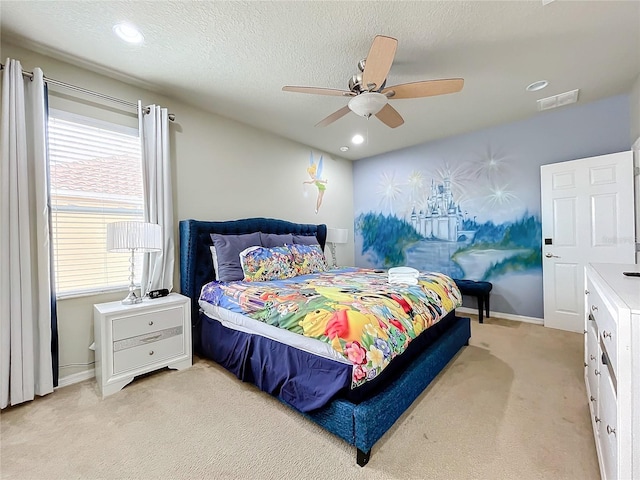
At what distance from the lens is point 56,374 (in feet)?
7.47

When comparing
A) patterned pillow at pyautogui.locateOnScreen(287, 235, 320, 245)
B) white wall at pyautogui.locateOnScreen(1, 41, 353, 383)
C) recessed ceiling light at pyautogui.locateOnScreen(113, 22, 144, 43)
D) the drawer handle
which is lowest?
the drawer handle

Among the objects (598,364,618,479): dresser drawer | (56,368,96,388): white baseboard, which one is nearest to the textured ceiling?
(598,364,618,479): dresser drawer

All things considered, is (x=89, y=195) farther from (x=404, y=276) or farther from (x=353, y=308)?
(x=404, y=276)

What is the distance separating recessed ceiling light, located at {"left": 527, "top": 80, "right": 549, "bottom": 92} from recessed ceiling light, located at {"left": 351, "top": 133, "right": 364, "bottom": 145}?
204 centimetres

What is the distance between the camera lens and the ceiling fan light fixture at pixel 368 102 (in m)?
2.18

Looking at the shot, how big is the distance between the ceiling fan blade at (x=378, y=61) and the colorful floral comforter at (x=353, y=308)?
5.17 ft

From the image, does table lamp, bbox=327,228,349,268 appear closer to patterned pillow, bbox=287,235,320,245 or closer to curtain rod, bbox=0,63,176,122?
patterned pillow, bbox=287,235,320,245

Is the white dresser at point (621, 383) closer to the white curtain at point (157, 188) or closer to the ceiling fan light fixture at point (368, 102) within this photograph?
the ceiling fan light fixture at point (368, 102)

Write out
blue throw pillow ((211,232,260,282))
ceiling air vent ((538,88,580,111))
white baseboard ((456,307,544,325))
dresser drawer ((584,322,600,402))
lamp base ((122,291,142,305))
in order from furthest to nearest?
white baseboard ((456,307,544,325)) → ceiling air vent ((538,88,580,111)) → blue throw pillow ((211,232,260,282)) → lamp base ((122,291,142,305)) → dresser drawer ((584,322,600,402))

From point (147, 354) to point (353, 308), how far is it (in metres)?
1.86

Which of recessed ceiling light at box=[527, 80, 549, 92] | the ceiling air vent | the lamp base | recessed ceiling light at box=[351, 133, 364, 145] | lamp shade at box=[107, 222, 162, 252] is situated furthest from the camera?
recessed ceiling light at box=[351, 133, 364, 145]

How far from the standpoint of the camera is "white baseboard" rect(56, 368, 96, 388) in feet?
7.67

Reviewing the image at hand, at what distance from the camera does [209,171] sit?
3.41 m

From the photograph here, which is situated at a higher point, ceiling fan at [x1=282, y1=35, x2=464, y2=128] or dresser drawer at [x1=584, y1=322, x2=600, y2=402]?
ceiling fan at [x1=282, y1=35, x2=464, y2=128]
